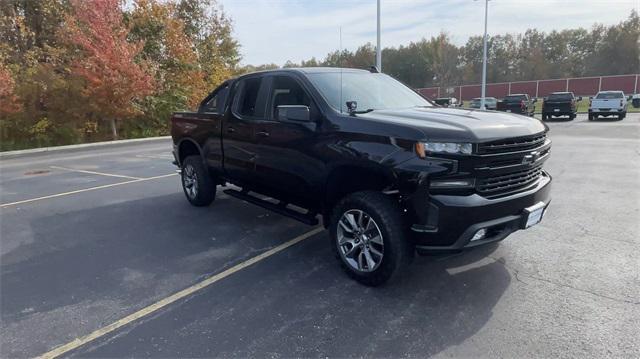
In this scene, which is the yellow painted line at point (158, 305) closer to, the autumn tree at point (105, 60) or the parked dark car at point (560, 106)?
the autumn tree at point (105, 60)

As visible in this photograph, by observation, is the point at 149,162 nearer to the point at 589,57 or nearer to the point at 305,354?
the point at 305,354

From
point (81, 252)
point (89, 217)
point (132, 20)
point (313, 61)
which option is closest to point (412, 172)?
point (81, 252)

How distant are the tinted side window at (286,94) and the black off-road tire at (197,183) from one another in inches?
76.0

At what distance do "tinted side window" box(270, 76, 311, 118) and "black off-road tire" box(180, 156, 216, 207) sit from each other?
6.33ft

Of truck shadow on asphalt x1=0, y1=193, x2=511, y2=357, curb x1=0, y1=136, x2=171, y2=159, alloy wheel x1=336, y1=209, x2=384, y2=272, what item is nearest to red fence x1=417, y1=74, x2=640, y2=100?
curb x1=0, y1=136, x2=171, y2=159

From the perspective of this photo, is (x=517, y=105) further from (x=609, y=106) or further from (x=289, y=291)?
(x=289, y=291)

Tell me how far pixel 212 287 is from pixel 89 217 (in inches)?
133

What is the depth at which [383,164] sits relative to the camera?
3428 millimetres

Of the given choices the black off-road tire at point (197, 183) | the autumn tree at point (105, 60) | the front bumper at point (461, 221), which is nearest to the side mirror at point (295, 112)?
the front bumper at point (461, 221)

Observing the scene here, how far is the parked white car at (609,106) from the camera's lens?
75.8ft

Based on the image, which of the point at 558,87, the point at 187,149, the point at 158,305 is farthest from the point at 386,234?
the point at 558,87

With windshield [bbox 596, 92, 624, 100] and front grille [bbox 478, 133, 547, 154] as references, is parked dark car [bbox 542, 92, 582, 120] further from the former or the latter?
front grille [bbox 478, 133, 547, 154]

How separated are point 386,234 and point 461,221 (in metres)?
0.60

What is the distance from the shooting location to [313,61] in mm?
50938
